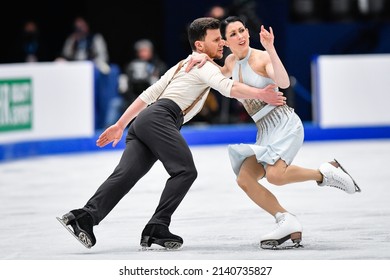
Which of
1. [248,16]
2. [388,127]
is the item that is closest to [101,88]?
[248,16]

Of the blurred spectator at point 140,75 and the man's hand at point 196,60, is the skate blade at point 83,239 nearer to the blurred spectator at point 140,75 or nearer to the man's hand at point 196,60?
the man's hand at point 196,60

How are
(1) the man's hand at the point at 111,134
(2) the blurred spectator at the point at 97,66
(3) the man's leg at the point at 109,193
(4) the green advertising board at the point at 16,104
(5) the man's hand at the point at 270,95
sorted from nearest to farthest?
(5) the man's hand at the point at 270,95 → (3) the man's leg at the point at 109,193 → (1) the man's hand at the point at 111,134 → (4) the green advertising board at the point at 16,104 → (2) the blurred spectator at the point at 97,66

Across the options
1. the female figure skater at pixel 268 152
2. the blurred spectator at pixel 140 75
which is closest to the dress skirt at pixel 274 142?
the female figure skater at pixel 268 152

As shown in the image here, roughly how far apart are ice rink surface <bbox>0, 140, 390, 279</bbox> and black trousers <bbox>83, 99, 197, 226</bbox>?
28 centimetres

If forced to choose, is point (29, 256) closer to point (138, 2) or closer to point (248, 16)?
point (248, 16)

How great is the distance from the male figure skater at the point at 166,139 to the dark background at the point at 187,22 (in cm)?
911

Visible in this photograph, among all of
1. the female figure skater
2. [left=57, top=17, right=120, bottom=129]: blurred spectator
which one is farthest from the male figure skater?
[left=57, top=17, right=120, bottom=129]: blurred spectator

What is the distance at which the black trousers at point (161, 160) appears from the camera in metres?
6.12

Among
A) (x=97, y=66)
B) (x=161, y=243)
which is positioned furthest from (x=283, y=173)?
(x=97, y=66)

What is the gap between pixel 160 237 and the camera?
6.08 m

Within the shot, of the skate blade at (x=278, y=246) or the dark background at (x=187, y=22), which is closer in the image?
the skate blade at (x=278, y=246)

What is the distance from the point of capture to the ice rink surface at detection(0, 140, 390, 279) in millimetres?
6035

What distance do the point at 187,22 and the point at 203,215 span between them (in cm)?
1022
